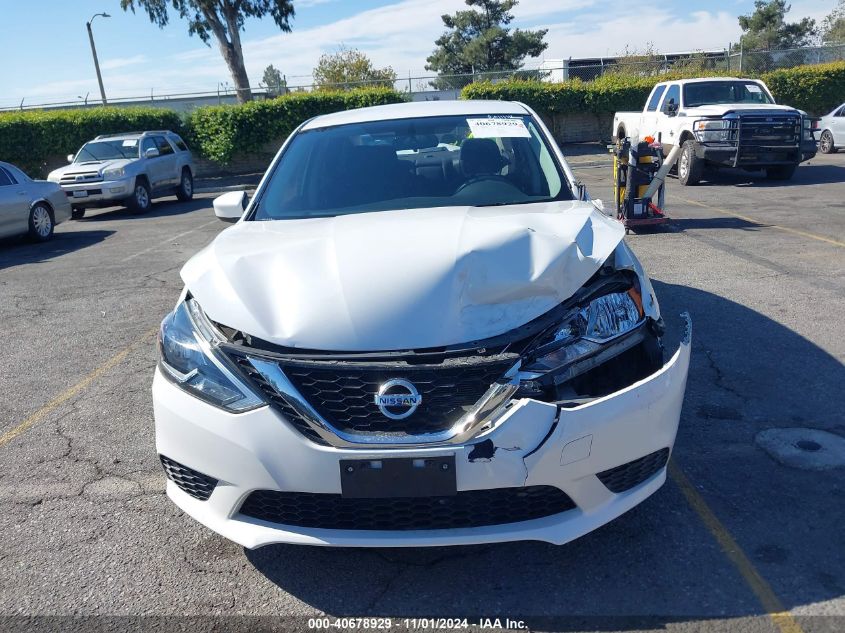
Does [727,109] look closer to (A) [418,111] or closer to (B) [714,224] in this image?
(B) [714,224]

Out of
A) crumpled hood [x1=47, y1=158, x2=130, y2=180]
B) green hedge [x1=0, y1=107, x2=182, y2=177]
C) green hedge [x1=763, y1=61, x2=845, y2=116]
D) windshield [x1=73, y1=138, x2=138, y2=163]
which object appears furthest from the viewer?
green hedge [x1=763, y1=61, x2=845, y2=116]

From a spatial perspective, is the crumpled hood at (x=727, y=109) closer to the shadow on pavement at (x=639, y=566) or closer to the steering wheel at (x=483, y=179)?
the steering wheel at (x=483, y=179)

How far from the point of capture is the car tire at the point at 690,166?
14.5m

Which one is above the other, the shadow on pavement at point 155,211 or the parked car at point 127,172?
the parked car at point 127,172

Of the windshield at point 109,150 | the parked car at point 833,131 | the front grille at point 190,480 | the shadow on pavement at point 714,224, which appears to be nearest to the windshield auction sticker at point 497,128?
the front grille at point 190,480

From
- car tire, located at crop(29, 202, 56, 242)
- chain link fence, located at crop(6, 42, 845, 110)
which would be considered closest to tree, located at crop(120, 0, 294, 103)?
chain link fence, located at crop(6, 42, 845, 110)

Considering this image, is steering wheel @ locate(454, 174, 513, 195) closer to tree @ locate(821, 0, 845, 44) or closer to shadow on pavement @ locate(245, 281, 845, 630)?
shadow on pavement @ locate(245, 281, 845, 630)

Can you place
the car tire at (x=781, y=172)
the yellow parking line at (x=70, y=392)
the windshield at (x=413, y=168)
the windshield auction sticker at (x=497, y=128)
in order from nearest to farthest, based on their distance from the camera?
the windshield at (x=413, y=168) < the windshield auction sticker at (x=497, y=128) < the yellow parking line at (x=70, y=392) < the car tire at (x=781, y=172)

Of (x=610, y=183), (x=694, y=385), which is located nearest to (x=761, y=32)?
(x=610, y=183)

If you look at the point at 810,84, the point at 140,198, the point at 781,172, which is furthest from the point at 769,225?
the point at 810,84

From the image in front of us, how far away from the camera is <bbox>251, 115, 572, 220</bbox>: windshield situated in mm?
4031

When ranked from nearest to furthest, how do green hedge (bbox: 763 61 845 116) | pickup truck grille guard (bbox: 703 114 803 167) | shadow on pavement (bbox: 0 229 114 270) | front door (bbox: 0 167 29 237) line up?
1. shadow on pavement (bbox: 0 229 114 270)
2. front door (bbox: 0 167 29 237)
3. pickup truck grille guard (bbox: 703 114 803 167)
4. green hedge (bbox: 763 61 845 116)

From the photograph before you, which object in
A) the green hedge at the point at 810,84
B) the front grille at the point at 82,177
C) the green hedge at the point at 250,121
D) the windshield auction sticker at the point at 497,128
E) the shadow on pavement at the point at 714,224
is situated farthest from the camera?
the green hedge at the point at 810,84

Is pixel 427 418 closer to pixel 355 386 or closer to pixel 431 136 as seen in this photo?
pixel 355 386
